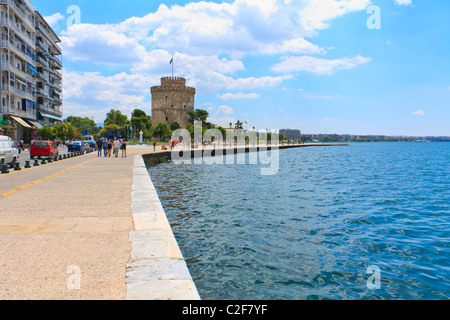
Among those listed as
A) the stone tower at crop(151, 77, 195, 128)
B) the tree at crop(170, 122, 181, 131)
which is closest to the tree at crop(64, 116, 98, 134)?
the stone tower at crop(151, 77, 195, 128)

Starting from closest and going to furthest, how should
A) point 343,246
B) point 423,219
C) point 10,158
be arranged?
1. point 343,246
2. point 423,219
3. point 10,158

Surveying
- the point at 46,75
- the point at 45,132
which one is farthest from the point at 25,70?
the point at 46,75

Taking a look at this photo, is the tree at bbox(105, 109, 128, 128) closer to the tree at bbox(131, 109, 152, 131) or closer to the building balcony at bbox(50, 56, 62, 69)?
the tree at bbox(131, 109, 152, 131)

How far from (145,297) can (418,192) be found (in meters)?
19.7

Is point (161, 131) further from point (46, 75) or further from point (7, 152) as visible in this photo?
point (7, 152)

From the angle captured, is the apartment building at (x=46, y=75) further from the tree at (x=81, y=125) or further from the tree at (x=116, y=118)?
the tree at (x=81, y=125)

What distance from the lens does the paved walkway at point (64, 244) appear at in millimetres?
3725

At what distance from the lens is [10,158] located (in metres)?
18.5

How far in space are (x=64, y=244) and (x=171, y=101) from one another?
3876 inches

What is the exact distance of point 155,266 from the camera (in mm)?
4383

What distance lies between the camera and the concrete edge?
3.63m

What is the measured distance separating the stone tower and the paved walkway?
92881 millimetres

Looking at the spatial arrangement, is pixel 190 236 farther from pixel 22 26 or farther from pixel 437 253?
pixel 22 26
